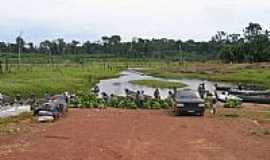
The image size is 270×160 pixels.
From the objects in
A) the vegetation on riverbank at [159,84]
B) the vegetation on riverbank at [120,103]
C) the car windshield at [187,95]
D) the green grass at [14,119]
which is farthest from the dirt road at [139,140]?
the vegetation on riverbank at [159,84]

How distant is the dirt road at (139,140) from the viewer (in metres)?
19.2

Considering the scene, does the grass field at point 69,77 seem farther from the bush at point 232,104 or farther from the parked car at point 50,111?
the bush at point 232,104

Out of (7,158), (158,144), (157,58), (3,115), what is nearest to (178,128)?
(158,144)

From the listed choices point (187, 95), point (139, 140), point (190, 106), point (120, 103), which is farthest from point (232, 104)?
point (139, 140)

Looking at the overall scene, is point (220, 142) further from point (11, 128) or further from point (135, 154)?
point (11, 128)

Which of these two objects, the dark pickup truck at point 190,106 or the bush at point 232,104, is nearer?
A: the dark pickup truck at point 190,106

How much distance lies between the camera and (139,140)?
22.8 metres

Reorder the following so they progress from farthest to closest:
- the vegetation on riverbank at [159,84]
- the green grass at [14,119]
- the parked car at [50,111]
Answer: the vegetation on riverbank at [159,84] < the green grass at [14,119] < the parked car at [50,111]

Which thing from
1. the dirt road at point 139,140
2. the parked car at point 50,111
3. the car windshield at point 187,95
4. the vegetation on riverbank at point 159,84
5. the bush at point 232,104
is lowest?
the vegetation on riverbank at point 159,84

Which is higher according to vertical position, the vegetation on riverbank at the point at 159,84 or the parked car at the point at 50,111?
the parked car at the point at 50,111

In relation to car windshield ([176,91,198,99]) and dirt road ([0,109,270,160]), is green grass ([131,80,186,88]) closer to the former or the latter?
car windshield ([176,91,198,99])

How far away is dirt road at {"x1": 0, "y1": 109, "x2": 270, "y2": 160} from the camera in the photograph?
19203 mm

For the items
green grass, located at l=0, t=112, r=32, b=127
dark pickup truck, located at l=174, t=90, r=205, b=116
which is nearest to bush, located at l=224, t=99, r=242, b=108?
dark pickup truck, located at l=174, t=90, r=205, b=116

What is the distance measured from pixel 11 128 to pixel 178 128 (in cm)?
821
